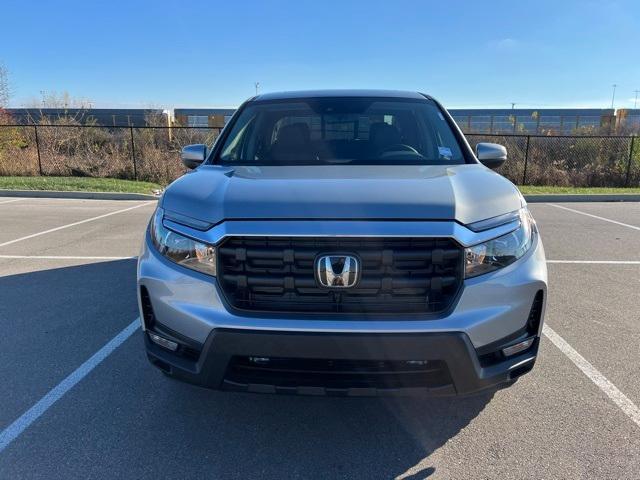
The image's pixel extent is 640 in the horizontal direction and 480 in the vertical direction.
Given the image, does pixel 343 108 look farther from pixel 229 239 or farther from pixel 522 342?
pixel 522 342

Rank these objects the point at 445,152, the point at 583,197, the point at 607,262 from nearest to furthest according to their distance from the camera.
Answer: the point at 445,152 < the point at 607,262 < the point at 583,197

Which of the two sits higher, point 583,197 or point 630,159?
point 630,159

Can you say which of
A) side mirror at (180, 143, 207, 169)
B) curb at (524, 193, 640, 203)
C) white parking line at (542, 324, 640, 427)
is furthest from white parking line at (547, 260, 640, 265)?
curb at (524, 193, 640, 203)

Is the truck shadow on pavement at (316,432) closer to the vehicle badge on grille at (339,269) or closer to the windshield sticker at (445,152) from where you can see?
the vehicle badge on grille at (339,269)

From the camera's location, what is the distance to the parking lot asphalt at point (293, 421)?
2338mm

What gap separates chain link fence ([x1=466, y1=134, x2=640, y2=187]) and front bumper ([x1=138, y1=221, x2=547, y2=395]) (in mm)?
14176

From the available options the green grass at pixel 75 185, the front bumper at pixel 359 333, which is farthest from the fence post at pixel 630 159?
the front bumper at pixel 359 333

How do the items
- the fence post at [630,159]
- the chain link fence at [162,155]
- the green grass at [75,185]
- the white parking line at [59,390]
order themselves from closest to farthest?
1. the white parking line at [59,390]
2. the green grass at [75,185]
3. the fence post at [630,159]
4. the chain link fence at [162,155]

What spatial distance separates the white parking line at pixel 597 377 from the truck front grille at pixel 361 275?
1.52m

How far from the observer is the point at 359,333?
2070mm

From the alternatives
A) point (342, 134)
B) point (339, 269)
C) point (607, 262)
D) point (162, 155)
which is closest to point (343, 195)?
point (339, 269)

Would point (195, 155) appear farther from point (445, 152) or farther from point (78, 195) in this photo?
point (78, 195)

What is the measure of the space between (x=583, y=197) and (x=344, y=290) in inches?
494

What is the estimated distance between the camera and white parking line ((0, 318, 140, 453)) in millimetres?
2582
